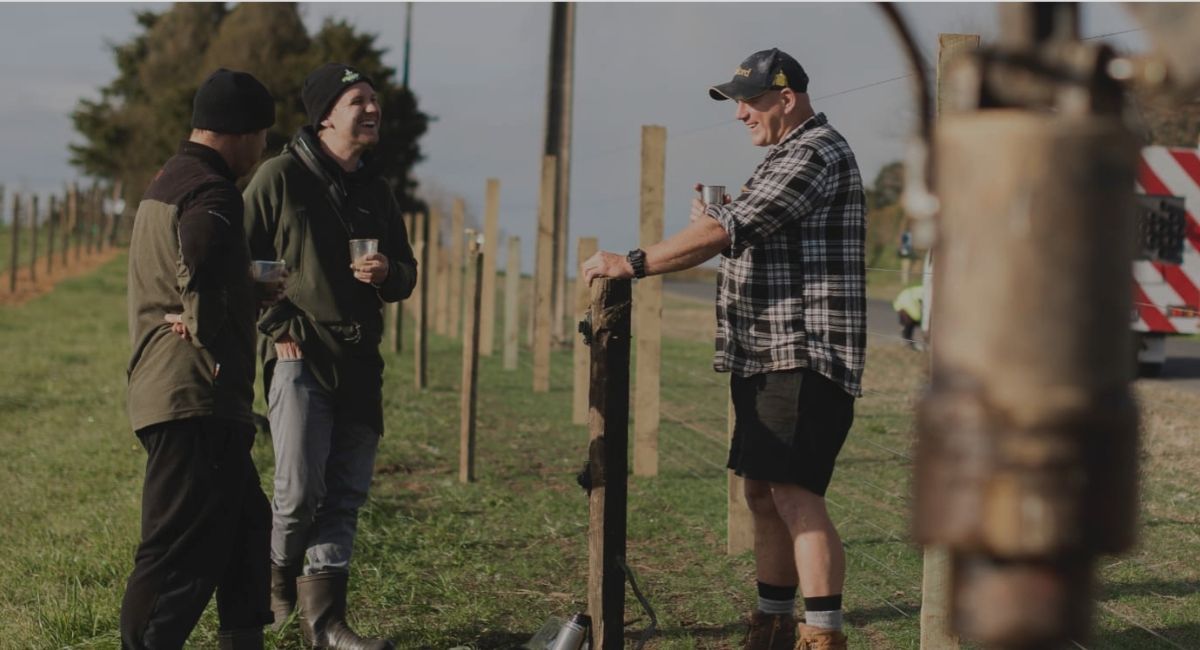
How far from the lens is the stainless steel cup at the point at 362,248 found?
475 centimetres

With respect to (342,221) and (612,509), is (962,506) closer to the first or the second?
(612,509)

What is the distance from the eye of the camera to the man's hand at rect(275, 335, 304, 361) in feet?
15.7

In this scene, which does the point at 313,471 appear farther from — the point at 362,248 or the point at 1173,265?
the point at 1173,265

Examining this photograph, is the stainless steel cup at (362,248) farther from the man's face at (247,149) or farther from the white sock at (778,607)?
the white sock at (778,607)

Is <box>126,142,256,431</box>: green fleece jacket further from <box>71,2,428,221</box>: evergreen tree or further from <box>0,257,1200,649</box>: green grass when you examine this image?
<box>71,2,428,221</box>: evergreen tree

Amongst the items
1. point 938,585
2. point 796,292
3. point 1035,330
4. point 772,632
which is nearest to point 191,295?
point 796,292

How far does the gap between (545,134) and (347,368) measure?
13626mm

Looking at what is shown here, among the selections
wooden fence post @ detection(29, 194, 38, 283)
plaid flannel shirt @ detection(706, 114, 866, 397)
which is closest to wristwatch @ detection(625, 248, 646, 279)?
plaid flannel shirt @ detection(706, 114, 866, 397)

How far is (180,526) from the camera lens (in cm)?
397

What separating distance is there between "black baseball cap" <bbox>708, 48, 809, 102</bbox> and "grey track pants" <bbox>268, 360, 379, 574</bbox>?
181cm

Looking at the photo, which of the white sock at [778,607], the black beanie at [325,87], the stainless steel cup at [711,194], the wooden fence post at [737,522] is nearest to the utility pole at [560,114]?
the wooden fence post at [737,522]

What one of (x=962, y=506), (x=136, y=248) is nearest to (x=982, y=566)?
(x=962, y=506)

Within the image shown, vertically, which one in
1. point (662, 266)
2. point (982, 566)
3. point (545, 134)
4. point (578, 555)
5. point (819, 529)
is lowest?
point (578, 555)

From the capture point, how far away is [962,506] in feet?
4.11
